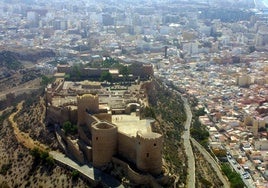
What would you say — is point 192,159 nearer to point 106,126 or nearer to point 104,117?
point 104,117

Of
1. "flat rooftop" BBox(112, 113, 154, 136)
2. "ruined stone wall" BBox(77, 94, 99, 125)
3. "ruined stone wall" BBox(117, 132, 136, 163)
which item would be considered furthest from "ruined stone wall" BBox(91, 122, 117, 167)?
"ruined stone wall" BBox(77, 94, 99, 125)

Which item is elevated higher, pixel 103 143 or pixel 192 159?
pixel 103 143

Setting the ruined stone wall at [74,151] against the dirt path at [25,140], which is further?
the dirt path at [25,140]

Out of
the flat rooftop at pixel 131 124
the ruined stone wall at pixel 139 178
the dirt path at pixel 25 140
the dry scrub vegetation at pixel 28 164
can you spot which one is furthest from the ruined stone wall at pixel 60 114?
the ruined stone wall at pixel 139 178

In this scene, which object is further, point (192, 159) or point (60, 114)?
point (192, 159)

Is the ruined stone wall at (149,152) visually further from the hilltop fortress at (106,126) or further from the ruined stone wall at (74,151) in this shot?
the ruined stone wall at (74,151)

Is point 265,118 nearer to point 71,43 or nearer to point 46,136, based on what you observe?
point 46,136

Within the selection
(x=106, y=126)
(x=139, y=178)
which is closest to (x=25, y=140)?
(x=106, y=126)

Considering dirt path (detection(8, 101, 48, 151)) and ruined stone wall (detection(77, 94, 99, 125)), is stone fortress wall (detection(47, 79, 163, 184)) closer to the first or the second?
ruined stone wall (detection(77, 94, 99, 125))
